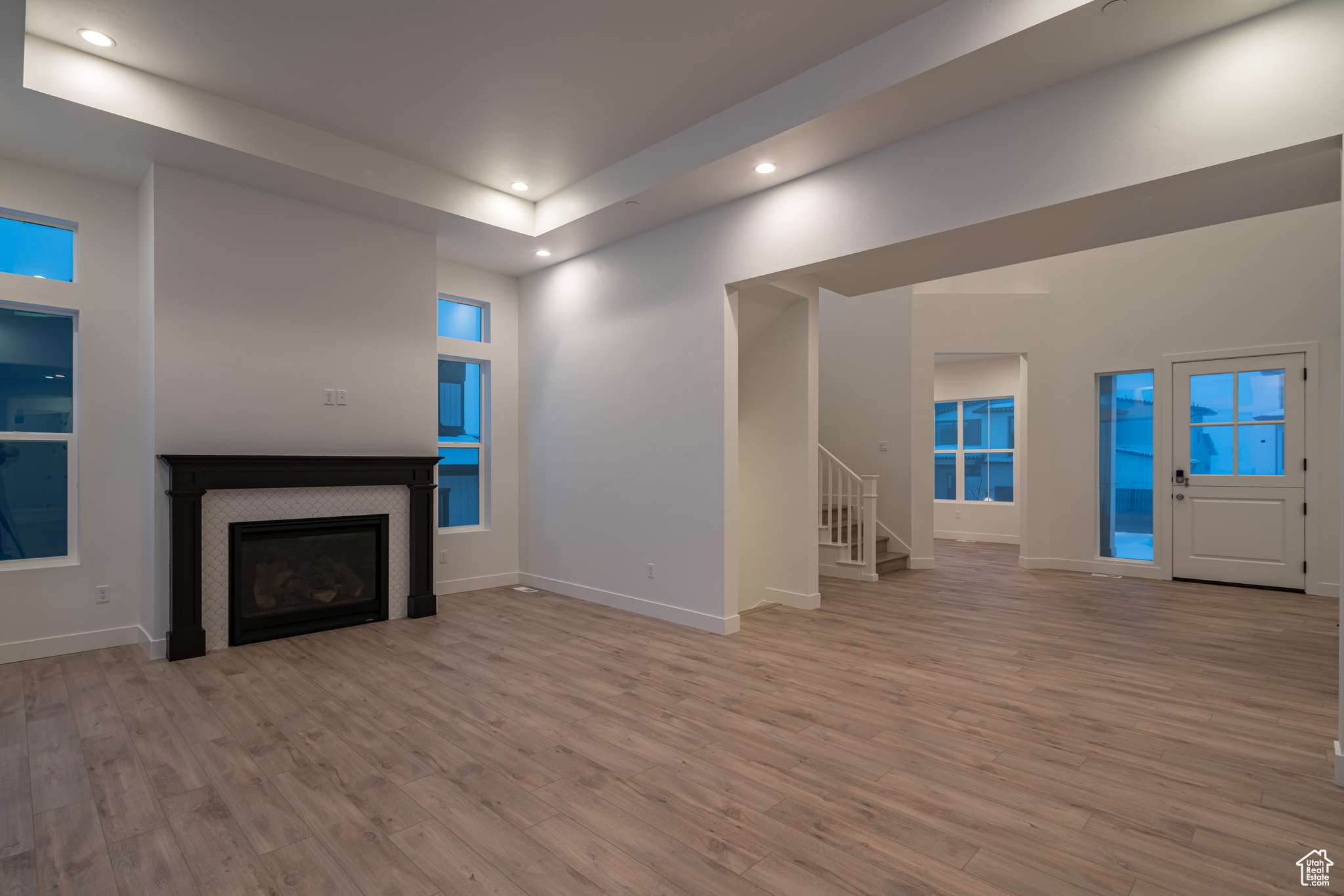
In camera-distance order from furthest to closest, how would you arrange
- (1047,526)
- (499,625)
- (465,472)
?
(1047,526) → (465,472) → (499,625)

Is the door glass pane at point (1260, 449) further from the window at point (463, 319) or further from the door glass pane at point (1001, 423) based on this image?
the window at point (463, 319)

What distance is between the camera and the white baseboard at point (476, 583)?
5.55 meters

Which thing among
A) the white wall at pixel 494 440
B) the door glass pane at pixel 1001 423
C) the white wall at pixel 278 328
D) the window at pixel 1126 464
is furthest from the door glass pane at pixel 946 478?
the white wall at pixel 278 328

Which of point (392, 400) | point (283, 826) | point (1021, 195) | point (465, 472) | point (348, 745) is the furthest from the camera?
point (465, 472)

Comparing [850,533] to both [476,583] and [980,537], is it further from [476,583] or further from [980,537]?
[980,537]

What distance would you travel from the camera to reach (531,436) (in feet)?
19.4

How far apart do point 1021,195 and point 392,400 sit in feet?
14.2

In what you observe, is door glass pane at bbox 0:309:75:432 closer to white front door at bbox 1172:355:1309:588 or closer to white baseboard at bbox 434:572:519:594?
white baseboard at bbox 434:572:519:594

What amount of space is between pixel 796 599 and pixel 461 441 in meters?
3.28

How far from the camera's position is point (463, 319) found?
19.3ft

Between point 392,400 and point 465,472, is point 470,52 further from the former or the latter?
point 465,472

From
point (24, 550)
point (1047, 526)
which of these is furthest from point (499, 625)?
point (1047, 526)

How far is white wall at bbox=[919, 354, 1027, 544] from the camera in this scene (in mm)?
9227

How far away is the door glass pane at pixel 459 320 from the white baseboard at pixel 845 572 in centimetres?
401
